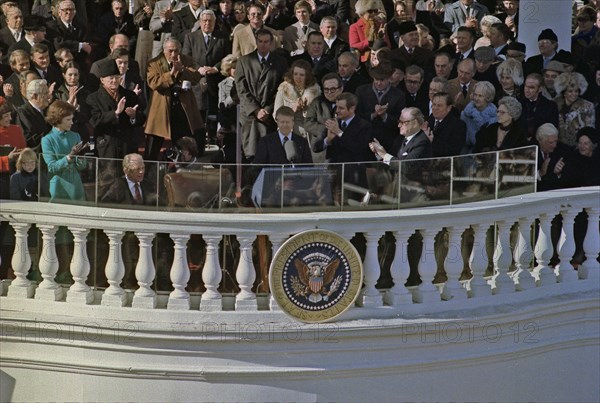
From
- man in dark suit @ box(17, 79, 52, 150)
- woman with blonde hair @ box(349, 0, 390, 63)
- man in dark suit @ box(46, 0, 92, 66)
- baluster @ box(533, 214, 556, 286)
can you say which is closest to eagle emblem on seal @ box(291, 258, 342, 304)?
baluster @ box(533, 214, 556, 286)

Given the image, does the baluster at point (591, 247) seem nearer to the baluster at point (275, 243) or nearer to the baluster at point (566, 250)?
the baluster at point (566, 250)

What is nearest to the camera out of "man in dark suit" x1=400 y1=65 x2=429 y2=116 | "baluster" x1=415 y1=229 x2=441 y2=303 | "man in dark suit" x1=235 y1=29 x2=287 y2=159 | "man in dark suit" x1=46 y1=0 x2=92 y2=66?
"baluster" x1=415 y1=229 x2=441 y2=303

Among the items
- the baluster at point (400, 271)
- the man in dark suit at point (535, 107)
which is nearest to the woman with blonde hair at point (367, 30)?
the man in dark suit at point (535, 107)

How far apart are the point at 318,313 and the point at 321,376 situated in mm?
424

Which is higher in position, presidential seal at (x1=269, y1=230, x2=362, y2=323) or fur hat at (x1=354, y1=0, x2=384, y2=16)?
fur hat at (x1=354, y1=0, x2=384, y2=16)

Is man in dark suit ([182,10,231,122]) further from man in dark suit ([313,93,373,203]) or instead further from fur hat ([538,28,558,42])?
fur hat ([538,28,558,42])

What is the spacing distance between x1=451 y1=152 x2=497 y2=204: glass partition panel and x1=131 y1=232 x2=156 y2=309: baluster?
217cm

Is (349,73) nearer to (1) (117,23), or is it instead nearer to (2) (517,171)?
(2) (517,171)

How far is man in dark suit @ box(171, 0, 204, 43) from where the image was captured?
52.0ft

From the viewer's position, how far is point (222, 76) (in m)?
14.7

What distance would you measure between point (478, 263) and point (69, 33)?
6338 millimetres

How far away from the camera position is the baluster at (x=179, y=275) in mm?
9875

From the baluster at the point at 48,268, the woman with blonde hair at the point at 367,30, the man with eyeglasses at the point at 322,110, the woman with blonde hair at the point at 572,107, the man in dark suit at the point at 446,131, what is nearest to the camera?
the baluster at the point at 48,268

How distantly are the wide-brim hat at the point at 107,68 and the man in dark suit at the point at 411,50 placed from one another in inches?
110
